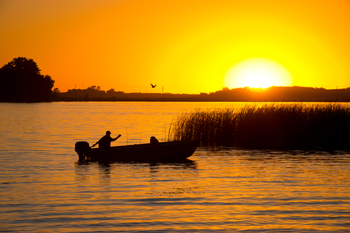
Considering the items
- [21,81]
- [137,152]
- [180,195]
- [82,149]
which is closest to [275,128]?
[137,152]

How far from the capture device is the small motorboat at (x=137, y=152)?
989 inches

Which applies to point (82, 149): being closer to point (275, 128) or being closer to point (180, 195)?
point (180, 195)

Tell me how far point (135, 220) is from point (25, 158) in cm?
1664

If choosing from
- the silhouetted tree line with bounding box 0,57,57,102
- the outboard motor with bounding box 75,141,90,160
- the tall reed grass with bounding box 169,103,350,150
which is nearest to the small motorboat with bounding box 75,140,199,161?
the outboard motor with bounding box 75,141,90,160

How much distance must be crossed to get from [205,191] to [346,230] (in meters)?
6.09

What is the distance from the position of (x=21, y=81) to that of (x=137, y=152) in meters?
128

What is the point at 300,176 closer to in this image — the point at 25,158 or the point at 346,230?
the point at 346,230

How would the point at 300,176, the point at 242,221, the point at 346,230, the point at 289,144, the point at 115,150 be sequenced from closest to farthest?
the point at 346,230 → the point at 242,221 → the point at 300,176 → the point at 115,150 → the point at 289,144

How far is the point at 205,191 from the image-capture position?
16.9 metres

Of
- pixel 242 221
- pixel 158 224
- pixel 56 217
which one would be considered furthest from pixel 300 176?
pixel 56 217

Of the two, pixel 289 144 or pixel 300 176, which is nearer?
pixel 300 176

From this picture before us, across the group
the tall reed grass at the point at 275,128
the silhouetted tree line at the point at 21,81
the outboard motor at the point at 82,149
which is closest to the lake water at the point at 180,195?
the outboard motor at the point at 82,149

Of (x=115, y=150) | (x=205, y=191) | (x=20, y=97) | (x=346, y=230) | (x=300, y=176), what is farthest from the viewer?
(x=20, y=97)

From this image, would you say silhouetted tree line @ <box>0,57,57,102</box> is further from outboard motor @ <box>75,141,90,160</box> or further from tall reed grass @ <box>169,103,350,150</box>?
outboard motor @ <box>75,141,90,160</box>
